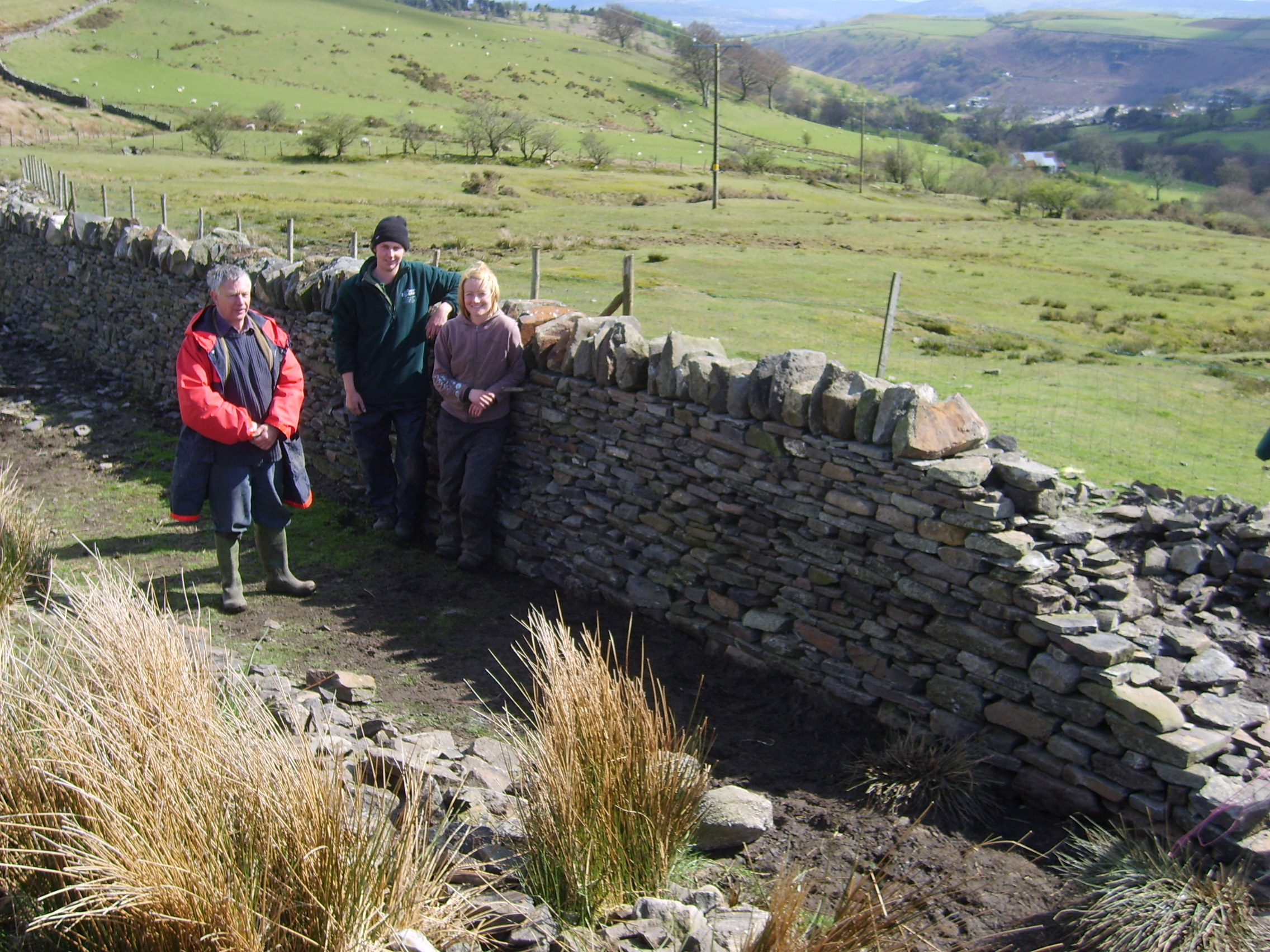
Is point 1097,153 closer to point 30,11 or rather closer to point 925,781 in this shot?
point 30,11

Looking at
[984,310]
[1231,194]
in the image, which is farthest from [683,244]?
[1231,194]

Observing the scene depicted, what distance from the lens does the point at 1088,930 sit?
370 centimetres

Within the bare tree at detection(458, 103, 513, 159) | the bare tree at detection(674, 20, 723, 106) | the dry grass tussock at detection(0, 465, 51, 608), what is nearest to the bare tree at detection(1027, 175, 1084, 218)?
the bare tree at detection(458, 103, 513, 159)

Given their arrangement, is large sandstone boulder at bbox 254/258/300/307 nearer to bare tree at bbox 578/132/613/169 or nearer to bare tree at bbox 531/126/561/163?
bare tree at bbox 578/132/613/169

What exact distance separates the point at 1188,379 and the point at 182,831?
14375mm

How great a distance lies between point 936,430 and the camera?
5.21 m

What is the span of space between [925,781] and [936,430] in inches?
71.2

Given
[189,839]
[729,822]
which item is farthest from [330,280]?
[189,839]

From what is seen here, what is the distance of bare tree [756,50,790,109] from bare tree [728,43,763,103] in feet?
1.72

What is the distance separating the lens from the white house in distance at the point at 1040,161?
111 meters

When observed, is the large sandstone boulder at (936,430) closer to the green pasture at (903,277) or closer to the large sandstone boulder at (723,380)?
the large sandstone boulder at (723,380)

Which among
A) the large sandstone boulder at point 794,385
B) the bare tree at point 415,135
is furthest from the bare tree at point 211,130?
the large sandstone boulder at point 794,385

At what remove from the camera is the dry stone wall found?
4711mm

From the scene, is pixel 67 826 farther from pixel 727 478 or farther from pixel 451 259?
pixel 451 259
